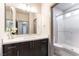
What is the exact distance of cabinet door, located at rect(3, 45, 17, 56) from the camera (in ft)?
5.96

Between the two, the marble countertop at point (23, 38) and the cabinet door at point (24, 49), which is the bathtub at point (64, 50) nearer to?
the marble countertop at point (23, 38)

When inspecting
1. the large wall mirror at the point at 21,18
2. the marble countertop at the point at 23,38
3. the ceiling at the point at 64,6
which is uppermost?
the ceiling at the point at 64,6

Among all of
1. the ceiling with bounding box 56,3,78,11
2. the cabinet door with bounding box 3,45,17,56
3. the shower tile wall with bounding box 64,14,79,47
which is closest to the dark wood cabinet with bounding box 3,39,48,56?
the cabinet door with bounding box 3,45,17,56

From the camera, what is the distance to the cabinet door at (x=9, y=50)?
1817 mm

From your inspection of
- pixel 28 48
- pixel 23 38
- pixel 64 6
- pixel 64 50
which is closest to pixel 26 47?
pixel 28 48

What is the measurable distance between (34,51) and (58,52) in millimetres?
465

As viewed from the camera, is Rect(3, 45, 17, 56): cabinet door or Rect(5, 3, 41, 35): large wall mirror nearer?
Rect(3, 45, 17, 56): cabinet door

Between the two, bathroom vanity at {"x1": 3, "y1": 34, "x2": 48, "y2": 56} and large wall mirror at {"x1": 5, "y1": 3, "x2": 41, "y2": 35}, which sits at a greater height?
large wall mirror at {"x1": 5, "y1": 3, "x2": 41, "y2": 35}

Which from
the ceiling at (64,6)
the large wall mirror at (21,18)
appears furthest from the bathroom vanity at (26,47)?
the ceiling at (64,6)

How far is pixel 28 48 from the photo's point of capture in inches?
77.8

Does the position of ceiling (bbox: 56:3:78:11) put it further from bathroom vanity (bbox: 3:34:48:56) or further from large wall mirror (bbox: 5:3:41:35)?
bathroom vanity (bbox: 3:34:48:56)

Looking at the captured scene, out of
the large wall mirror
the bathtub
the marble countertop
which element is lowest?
the bathtub

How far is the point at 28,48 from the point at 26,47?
0.15ft

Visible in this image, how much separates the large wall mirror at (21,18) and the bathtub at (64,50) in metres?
0.54
